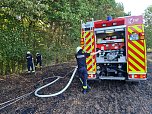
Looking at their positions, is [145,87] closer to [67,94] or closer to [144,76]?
[144,76]

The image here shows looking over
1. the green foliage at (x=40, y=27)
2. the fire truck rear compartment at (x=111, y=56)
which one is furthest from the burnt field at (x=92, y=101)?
the green foliage at (x=40, y=27)

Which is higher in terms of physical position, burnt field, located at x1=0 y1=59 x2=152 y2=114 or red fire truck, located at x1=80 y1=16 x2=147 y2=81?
red fire truck, located at x1=80 y1=16 x2=147 y2=81

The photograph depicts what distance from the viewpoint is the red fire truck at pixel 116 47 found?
7809 millimetres

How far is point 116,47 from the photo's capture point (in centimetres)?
843

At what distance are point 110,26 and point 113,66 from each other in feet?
4.93

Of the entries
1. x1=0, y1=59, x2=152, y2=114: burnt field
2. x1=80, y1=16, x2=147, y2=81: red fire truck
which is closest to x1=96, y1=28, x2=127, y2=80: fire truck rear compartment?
x1=80, y1=16, x2=147, y2=81: red fire truck

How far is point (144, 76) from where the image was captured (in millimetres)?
7781

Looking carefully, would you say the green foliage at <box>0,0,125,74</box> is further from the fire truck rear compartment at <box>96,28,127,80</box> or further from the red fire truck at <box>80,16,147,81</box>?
the fire truck rear compartment at <box>96,28,127,80</box>

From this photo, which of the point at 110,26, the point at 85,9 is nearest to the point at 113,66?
the point at 110,26

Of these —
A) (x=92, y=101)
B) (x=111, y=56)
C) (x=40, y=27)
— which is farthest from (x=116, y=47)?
(x=40, y=27)

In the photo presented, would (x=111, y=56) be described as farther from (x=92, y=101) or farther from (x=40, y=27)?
(x=40, y=27)

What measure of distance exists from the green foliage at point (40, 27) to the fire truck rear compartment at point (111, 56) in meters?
2.49

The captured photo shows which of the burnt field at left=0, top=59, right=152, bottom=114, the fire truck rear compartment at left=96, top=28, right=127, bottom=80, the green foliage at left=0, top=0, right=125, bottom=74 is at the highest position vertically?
the green foliage at left=0, top=0, right=125, bottom=74

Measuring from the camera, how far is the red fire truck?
25.6 feet
